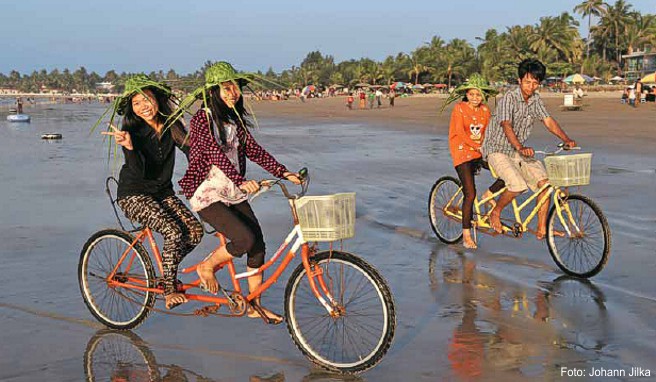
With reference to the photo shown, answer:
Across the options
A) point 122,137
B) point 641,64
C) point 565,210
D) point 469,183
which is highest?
point 641,64

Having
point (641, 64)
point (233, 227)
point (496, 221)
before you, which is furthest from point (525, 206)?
point (641, 64)

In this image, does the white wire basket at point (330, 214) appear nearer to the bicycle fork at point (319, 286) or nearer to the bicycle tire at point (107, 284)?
the bicycle fork at point (319, 286)

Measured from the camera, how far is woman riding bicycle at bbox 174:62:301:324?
5184 millimetres

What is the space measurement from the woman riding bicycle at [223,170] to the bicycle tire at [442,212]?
426 cm

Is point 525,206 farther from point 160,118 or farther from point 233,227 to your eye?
point 160,118

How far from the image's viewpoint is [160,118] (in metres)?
5.82

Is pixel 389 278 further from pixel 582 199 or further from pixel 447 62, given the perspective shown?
pixel 447 62

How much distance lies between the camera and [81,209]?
477 inches

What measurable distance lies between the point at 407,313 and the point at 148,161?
2.41m

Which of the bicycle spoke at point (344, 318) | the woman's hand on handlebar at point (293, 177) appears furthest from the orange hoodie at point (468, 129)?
the woman's hand on handlebar at point (293, 177)

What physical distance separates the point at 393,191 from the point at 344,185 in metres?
1.33

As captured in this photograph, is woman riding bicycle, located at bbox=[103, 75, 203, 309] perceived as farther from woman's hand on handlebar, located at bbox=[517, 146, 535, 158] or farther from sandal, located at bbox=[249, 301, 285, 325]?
woman's hand on handlebar, located at bbox=[517, 146, 535, 158]

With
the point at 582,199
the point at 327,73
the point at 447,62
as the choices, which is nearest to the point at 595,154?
the point at 582,199

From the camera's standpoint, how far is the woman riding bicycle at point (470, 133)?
27.5ft
